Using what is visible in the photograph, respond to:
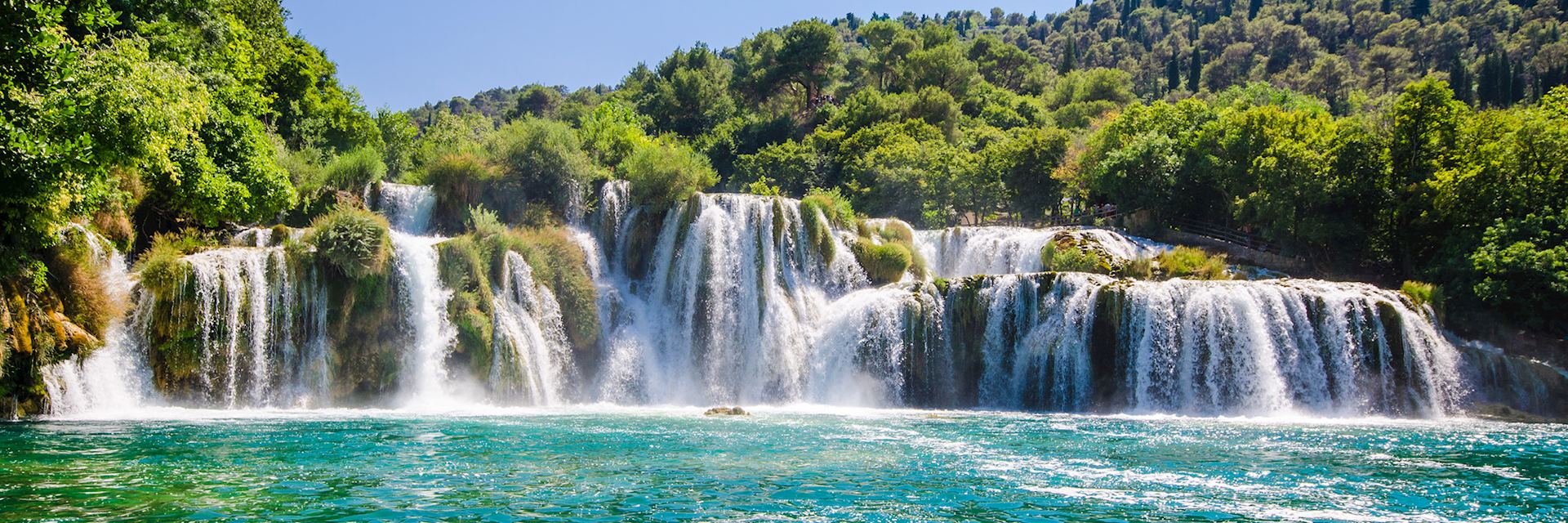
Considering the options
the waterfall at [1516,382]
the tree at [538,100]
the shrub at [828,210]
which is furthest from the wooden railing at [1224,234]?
the tree at [538,100]

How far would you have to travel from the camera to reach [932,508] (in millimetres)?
11250

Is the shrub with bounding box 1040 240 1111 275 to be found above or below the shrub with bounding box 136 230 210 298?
above

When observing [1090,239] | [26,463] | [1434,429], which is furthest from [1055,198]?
[26,463]

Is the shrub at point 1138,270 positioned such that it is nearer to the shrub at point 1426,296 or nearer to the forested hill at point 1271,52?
the shrub at point 1426,296

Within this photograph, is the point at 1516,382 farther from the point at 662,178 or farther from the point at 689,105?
the point at 689,105

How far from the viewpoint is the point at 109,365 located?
21969 mm

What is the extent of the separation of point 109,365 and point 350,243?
5.78 metres

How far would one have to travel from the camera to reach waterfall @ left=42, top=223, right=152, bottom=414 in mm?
20797

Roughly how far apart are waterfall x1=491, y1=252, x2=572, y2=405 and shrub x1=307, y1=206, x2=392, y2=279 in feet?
11.9

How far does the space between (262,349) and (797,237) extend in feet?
53.3

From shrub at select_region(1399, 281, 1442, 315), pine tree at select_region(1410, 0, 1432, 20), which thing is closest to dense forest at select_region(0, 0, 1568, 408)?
shrub at select_region(1399, 281, 1442, 315)

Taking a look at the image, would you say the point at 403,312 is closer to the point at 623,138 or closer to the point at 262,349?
the point at 262,349

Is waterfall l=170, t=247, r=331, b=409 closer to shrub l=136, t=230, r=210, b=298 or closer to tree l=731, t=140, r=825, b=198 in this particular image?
shrub l=136, t=230, r=210, b=298

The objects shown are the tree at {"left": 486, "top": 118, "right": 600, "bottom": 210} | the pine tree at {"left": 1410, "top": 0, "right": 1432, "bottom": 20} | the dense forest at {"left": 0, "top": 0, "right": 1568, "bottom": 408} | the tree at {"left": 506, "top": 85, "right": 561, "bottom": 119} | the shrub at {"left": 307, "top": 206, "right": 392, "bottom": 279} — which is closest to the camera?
the dense forest at {"left": 0, "top": 0, "right": 1568, "bottom": 408}
